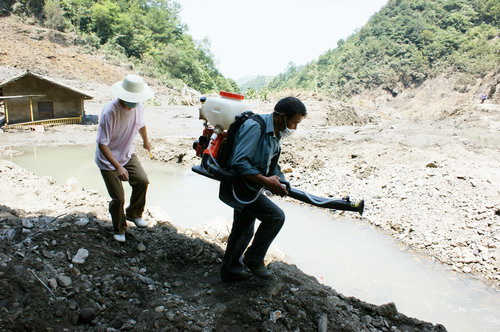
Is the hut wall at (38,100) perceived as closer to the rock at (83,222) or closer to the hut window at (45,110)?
the hut window at (45,110)

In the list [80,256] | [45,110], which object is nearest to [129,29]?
[45,110]

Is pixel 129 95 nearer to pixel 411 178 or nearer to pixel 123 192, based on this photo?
pixel 123 192

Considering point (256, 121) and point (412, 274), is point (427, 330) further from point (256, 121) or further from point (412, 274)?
point (412, 274)

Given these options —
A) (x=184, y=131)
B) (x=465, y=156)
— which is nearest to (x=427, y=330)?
(x=465, y=156)

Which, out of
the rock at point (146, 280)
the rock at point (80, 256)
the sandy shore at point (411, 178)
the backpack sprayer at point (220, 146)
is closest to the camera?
the backpack sprayer at point (220, 146)

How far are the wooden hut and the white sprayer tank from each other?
16.5 m

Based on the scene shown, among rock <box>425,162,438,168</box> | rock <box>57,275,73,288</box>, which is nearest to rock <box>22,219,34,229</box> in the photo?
rock <box>57,275,73,288</box>

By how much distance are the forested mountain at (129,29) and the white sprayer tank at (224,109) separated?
40970 millimetres

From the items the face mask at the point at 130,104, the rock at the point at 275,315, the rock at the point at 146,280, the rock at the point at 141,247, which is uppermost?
the face mask at the point at 130,104

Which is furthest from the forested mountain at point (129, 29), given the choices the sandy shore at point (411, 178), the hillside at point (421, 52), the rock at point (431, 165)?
the rock at point (431, 165)

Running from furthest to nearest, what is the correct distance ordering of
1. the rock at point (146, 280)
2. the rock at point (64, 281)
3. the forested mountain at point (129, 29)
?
the forested mountain at point (129, 29), the rock at point (146, 280), the rock at point (64, 281)

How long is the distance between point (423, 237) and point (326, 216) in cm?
215

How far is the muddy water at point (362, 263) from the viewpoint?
17.7ft

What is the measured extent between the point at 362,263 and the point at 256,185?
182 inches
